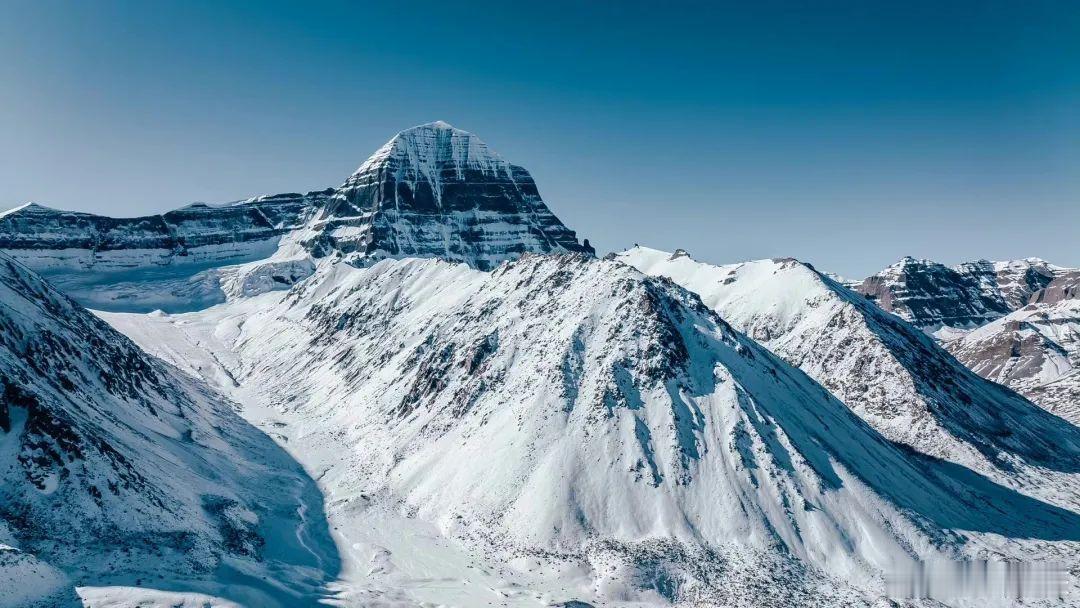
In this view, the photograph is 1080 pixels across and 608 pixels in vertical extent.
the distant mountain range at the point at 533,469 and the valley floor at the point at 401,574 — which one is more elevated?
the distant mountain range at the point at 533,469

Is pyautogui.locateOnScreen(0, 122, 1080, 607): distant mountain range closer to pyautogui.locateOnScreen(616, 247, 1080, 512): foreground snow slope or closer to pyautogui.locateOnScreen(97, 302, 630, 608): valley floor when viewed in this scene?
pyautogui.locateOnScreen(97, 302, 630, 608): valley floor

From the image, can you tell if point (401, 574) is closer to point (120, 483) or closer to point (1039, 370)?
point (120, 483)

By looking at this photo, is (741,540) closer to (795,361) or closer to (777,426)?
(777,426)

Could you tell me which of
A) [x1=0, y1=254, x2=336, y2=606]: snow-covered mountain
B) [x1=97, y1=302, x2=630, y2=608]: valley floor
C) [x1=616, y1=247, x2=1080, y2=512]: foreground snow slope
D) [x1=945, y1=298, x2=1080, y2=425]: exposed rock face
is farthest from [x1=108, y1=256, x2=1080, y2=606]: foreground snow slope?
Answer: [x1=945, y1=298, x2=1080, y2=425]: exposed rock face

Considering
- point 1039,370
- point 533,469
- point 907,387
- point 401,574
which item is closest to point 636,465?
point 533,469

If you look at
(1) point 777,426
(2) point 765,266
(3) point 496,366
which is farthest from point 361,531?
(2) point 765,266

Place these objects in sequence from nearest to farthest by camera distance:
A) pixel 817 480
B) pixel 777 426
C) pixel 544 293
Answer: pixel 817 480 < pixel 777 426 < pixel 544 293

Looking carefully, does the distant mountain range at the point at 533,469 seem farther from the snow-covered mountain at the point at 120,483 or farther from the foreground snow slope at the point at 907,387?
the foreground snow slope at the point at 907,387

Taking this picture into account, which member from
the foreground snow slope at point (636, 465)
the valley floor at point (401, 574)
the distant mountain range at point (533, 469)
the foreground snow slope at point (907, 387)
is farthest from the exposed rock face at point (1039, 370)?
the valley floor at point (401, 574)
